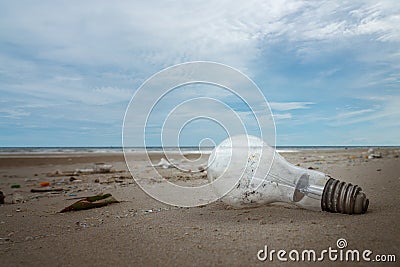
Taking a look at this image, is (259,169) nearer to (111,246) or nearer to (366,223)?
(366,223)

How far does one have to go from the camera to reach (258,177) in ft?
10.5

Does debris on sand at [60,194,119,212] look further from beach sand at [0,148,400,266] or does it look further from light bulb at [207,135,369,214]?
light bulb at [207,135,369,214]

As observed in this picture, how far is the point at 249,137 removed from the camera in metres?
3.41

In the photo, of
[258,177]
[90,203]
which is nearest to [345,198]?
[258,177]

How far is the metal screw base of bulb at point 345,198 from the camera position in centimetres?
277

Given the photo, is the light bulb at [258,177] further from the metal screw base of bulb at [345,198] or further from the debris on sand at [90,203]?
the debris on sand at [90,203]

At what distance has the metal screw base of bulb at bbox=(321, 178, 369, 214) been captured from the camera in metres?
2.77

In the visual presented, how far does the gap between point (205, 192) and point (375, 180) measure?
7.96 feet

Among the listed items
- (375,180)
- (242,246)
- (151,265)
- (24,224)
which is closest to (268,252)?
(242,246)

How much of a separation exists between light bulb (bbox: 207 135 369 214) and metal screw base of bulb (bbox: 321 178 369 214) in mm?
126

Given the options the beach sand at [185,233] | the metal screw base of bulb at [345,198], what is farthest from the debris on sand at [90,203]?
the metal screw base of bulb at [345,198]

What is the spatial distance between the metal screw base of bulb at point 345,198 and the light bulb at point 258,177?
0.41 ft

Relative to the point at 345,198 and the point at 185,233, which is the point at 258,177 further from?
the point at 185,233

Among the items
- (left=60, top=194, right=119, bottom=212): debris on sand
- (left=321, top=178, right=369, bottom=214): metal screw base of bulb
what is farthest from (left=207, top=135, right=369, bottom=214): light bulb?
(left=60, top=194, right=119, bottom=212): debris on sand
